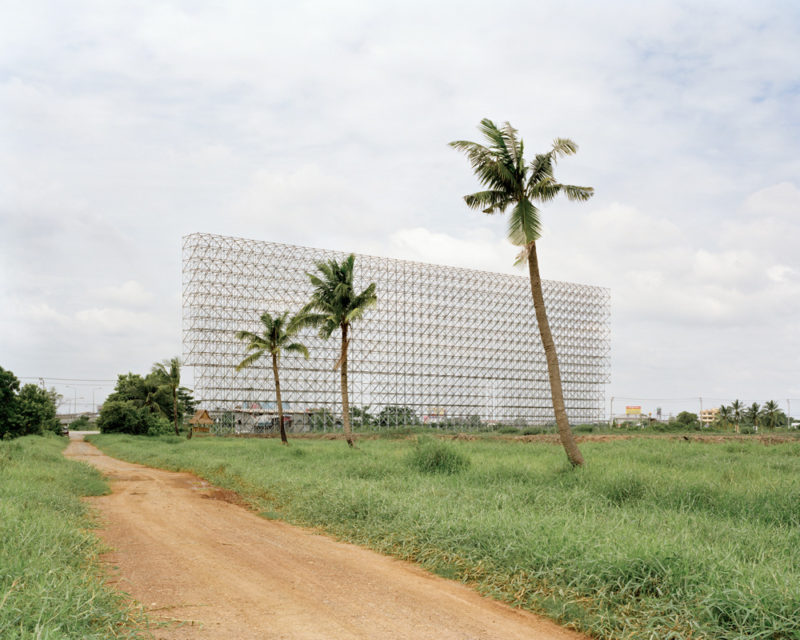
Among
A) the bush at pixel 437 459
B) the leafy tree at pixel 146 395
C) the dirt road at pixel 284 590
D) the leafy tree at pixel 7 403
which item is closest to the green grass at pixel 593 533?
the bush at pixel 437 459

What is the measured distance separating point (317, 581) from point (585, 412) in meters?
65.4

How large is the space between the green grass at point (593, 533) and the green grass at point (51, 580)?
10.5 feet

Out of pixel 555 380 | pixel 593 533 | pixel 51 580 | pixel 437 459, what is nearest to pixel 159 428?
pixel 437 459

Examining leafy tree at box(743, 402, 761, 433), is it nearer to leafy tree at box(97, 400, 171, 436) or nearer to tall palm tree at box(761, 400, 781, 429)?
tall palm tree at box(761, 400, 781, 429)

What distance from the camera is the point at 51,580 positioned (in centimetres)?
493

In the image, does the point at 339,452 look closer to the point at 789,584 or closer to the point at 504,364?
the point at 789,584

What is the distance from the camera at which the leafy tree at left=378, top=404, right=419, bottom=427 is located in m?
53.3

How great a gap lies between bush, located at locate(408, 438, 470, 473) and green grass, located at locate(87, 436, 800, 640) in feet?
0.18

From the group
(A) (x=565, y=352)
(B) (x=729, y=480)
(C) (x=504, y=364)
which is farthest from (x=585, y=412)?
(B) (x=729, y=480)

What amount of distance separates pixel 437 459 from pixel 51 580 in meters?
9.26

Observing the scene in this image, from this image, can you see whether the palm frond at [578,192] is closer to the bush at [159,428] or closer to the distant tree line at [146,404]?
the distant tree line at [146,404]

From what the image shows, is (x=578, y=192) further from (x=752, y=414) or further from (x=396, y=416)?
(x=752, y=414)

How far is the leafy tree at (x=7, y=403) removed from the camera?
31.5 m

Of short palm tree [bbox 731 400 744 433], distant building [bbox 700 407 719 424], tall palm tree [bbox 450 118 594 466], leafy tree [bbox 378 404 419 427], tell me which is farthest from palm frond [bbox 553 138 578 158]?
distant building [bbox 700 407 719 424]
